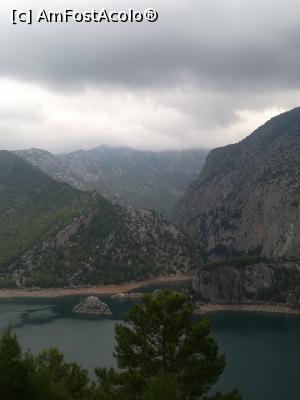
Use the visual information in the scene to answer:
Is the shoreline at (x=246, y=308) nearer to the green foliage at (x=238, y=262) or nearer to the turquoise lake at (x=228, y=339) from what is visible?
the turquoise lake at (x=228, y=339)

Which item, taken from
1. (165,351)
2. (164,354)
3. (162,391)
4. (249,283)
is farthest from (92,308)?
(162,391)

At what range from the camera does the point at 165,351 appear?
35.8m

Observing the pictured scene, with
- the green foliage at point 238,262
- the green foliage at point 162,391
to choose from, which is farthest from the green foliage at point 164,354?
the green foliage at point 238,262

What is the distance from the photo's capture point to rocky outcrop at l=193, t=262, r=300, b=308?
178m

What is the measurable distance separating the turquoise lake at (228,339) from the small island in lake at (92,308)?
3012mm

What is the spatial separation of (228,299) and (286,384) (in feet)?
298

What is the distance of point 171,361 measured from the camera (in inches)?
1410

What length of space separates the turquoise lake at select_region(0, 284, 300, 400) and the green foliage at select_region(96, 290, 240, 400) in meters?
44.6

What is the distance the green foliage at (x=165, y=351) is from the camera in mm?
34875

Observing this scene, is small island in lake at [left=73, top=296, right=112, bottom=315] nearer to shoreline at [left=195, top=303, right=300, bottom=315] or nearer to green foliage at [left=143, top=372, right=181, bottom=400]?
shoreline at [left=195, top=303, right=300, bottom=315]

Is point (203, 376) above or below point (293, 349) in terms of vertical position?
above

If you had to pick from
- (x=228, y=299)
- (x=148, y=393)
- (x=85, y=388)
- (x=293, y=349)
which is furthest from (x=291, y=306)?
(x=148, y=393)

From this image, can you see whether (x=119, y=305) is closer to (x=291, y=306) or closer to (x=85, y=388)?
(x=291, y=306)

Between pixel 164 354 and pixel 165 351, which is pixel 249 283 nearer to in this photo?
pixel 164 354
